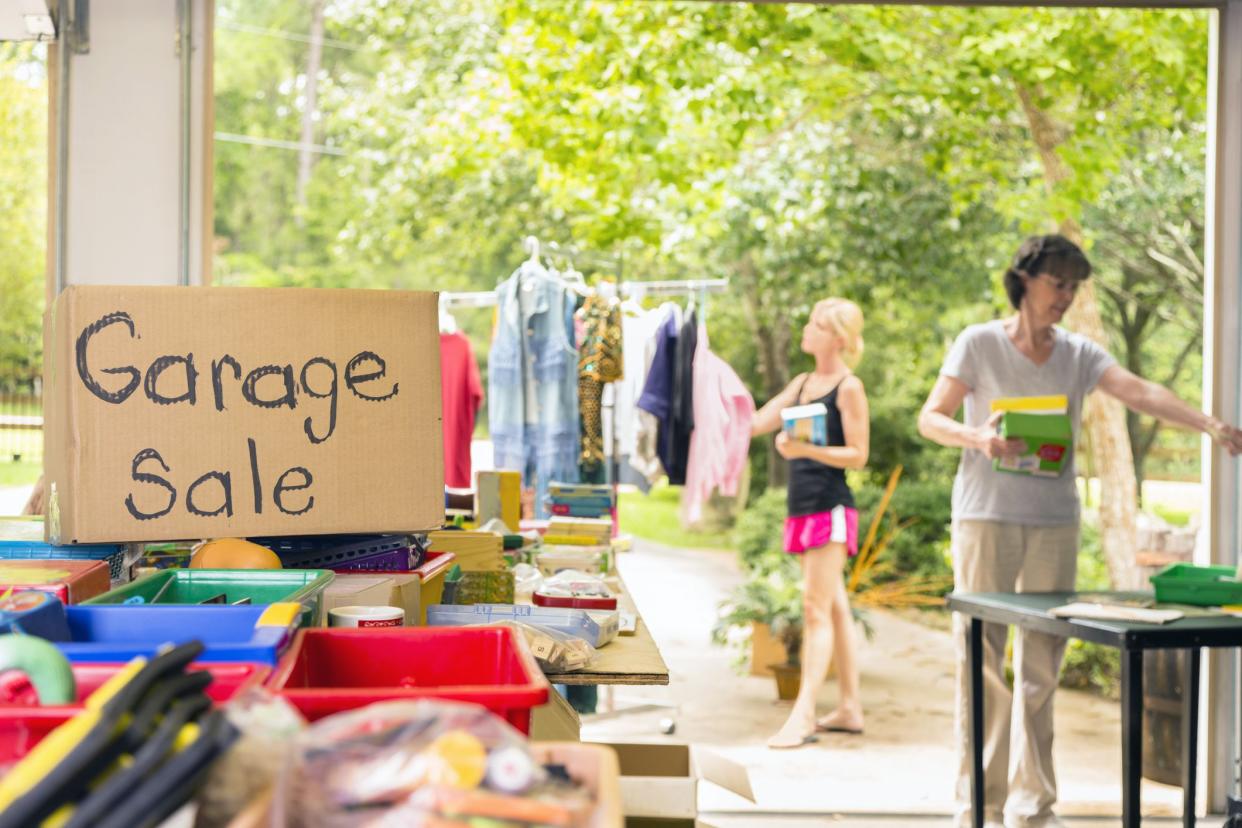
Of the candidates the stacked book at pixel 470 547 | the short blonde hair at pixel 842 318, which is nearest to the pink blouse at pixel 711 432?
the short blonde hair at pixel 842 318

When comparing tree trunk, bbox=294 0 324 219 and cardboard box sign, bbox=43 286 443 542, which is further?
tree trunk, bbox=294 0 324 219

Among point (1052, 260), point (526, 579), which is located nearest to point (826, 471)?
point (1052, 260)

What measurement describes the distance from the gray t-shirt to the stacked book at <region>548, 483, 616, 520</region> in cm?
107

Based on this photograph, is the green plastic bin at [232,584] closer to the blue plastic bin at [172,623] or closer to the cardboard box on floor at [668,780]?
the blue plastic bin at [172,623]

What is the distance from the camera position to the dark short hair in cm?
355

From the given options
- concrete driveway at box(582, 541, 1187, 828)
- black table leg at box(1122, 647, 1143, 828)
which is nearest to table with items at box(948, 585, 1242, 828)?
black table leg at box(1122, 647, 1143, 828)

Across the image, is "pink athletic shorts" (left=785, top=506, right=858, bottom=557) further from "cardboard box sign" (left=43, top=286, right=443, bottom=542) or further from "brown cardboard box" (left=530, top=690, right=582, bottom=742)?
"cardboard box sign" (left=43, top=286, right=443, bottom=542)

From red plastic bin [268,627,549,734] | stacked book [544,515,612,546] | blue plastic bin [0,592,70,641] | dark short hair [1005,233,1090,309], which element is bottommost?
stacked book [544,515,612,546]

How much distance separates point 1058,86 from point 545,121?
102 inches

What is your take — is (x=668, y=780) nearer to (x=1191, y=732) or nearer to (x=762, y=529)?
(x=1191, y=732)

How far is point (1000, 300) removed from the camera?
732cm

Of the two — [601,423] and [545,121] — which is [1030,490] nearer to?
[601,423]

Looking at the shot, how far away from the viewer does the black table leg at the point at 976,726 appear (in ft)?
11.0

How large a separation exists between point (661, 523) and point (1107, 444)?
5631 mm
